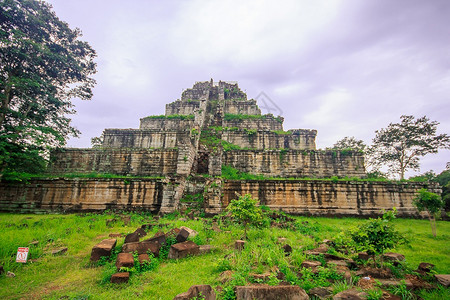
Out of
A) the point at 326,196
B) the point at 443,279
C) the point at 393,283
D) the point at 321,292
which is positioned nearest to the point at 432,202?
the point at 326,196

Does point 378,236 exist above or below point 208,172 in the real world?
below

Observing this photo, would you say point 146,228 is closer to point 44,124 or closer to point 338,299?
point 338,299

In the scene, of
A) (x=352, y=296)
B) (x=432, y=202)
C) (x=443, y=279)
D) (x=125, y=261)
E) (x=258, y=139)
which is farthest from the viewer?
(x=258, y=139)

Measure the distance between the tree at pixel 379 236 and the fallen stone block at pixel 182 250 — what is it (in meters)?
4.02

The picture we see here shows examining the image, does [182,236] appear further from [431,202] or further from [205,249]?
[431,202]

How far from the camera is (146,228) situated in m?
7.73

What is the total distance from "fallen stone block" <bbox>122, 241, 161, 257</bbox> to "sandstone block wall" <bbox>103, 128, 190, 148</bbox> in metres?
15.0

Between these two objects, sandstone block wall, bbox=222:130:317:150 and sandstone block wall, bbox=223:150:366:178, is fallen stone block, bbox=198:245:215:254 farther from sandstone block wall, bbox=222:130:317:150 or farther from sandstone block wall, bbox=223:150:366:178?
sandstone block wall, bbox=222:130:317:150

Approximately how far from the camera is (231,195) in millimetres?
12672

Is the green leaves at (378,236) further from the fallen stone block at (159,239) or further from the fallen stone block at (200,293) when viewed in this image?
the fallen stone block at (159,239)

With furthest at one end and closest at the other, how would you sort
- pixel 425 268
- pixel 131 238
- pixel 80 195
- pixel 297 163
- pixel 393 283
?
1. pixel 297 163
2. pixel 80 195
3. pixel 131 238
4. pixel 425 268
5. pixel 393 283

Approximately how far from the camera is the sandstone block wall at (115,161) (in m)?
15.6

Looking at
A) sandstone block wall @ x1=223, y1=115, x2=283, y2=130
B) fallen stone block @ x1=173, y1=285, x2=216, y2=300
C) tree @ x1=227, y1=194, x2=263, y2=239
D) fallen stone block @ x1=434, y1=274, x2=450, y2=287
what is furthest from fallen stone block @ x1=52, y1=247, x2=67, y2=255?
sandstone block wall @ x1=223, y1=115, x2=283, y2=130

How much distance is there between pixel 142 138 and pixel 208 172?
31.1 ft
